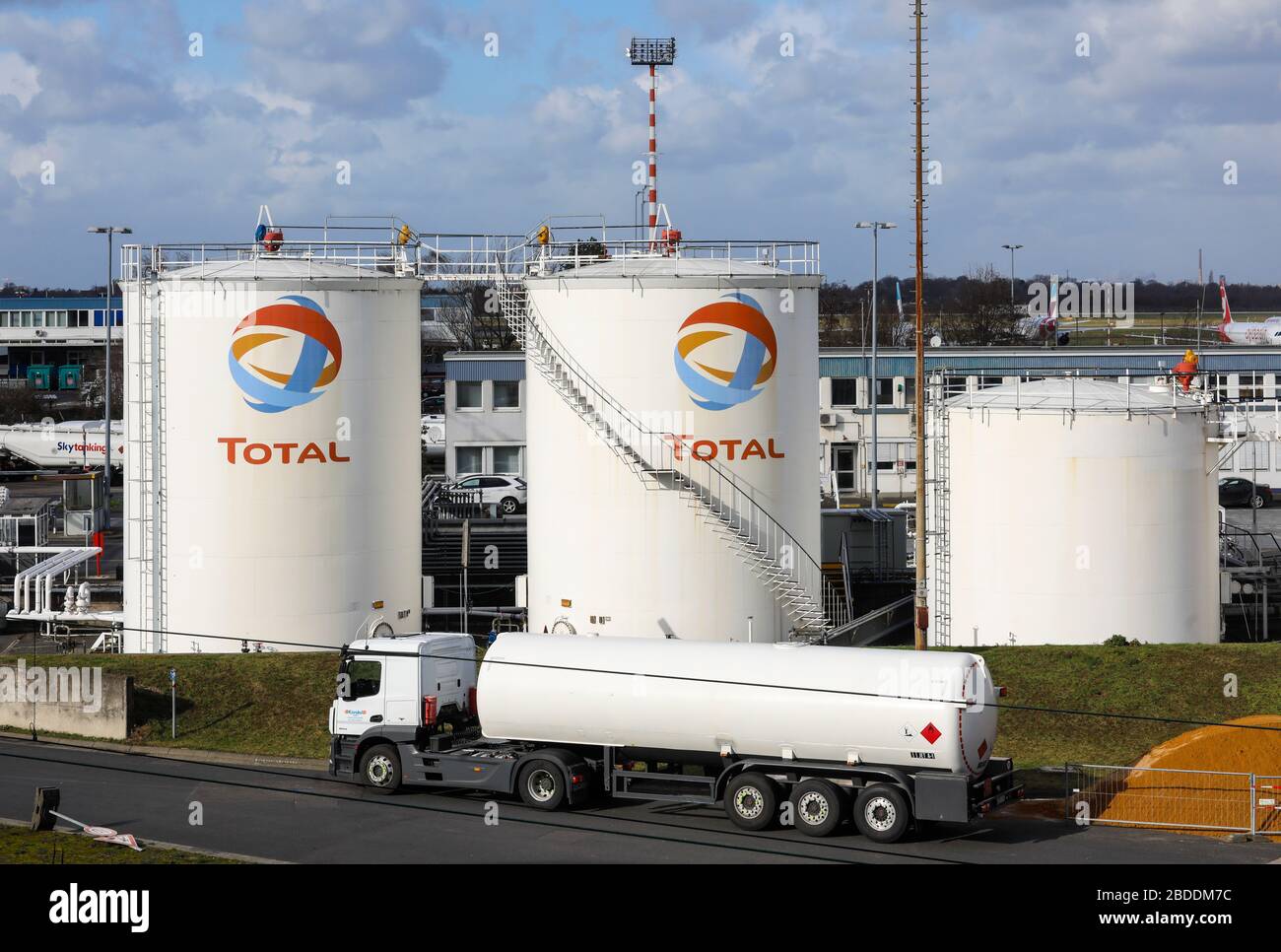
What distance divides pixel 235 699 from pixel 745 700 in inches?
534

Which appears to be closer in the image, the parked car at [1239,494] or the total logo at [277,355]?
the total logo at [277,355]

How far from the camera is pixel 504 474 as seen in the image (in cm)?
6259

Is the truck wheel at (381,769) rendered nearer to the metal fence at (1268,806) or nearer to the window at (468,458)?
the metal fence at (1268,806)

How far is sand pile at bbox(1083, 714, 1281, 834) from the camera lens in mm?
24594

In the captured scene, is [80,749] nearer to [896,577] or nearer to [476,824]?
[476,824]

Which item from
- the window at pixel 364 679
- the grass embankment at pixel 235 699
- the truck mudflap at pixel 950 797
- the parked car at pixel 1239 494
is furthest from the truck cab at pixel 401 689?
the parked car at pixel 1239 494

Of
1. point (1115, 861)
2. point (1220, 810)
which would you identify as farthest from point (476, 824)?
point (1220, 810)

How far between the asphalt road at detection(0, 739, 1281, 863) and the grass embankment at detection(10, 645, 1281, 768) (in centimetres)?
403

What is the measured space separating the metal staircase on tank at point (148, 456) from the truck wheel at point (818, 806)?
18424mm

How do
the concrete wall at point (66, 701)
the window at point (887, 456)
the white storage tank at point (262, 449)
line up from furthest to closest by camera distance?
the window at point (887, 456) → the white storage tank at point (262, 449) → the concrete wall at point (66, 701)

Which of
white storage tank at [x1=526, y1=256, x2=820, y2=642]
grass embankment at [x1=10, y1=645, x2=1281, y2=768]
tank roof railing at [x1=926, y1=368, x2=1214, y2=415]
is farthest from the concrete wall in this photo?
tank roof railing at [x1=926, y1=368, x2=1214, y2=415]

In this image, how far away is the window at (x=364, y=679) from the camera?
27375 millimetres

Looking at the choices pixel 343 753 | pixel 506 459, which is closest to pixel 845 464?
pixel 506 459
